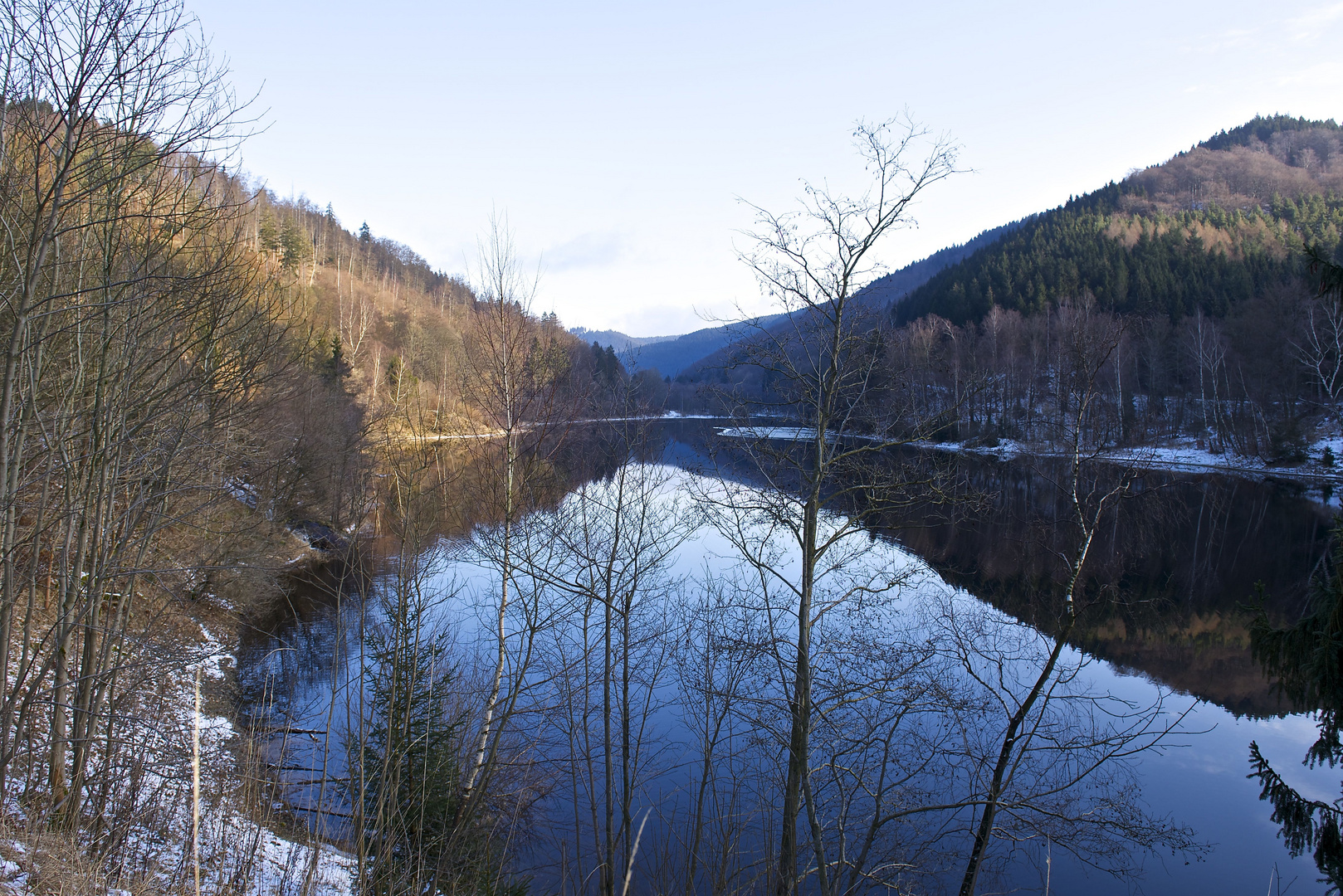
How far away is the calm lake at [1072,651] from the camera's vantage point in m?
8.12

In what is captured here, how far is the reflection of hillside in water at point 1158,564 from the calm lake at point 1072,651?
0.24 ft

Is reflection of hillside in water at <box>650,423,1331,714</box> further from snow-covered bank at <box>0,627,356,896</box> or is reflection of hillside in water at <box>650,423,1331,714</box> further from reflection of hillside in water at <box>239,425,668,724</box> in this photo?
snow-covered bank at <box>0,627,356,896</box>

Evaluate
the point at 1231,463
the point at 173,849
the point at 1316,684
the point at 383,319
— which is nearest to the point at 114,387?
the point at 173,849

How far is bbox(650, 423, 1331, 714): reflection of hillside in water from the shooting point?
1171 centimetres

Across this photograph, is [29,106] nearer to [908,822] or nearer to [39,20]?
[39,20]

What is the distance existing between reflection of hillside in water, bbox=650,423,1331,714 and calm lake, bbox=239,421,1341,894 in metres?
0.07

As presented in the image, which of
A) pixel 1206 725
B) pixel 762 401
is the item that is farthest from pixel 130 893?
pixel 1206 725

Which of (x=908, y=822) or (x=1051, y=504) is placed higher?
(x=1051, y=504)

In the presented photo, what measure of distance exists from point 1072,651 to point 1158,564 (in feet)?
29.4

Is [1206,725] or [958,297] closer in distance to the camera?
[1206,725]

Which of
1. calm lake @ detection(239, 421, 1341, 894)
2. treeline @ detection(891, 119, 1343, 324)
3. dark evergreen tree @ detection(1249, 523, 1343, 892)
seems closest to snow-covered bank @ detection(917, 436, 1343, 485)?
treeline @ detection(891, 119, 1343, 324)

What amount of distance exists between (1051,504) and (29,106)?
29991 millimetres

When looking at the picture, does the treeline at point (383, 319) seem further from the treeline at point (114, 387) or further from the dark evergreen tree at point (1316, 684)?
the dark evergreen tree at point (1316, 684)

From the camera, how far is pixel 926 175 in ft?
21.5
